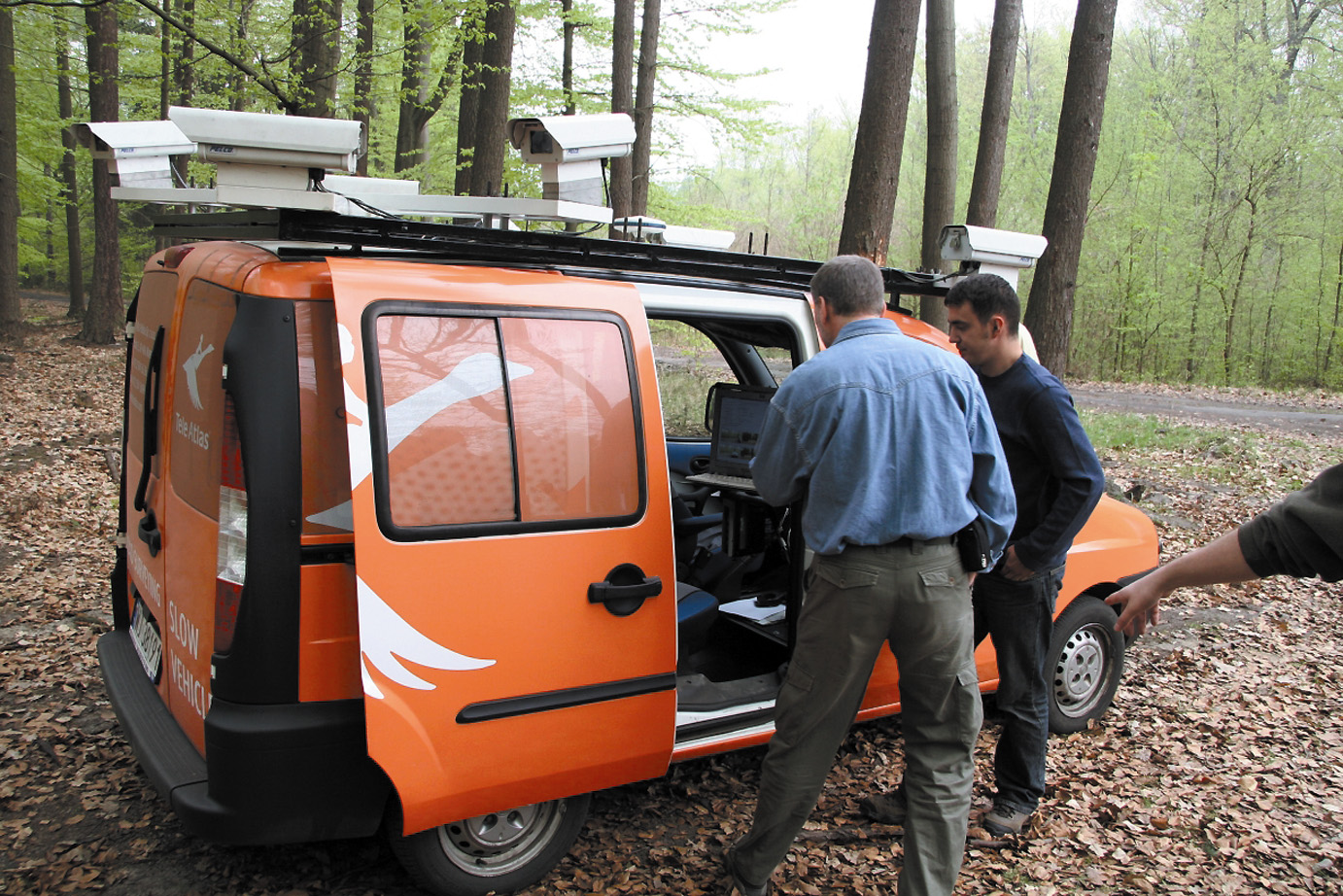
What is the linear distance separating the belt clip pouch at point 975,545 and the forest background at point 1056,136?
38.3 feet

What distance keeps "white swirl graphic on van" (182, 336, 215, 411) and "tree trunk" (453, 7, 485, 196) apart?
7.22 meters

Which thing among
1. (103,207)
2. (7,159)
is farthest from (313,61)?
(103,207)

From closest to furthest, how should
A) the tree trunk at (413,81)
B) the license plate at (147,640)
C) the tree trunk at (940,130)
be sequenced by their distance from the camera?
the license plate at (147,640) → the tree trunk at (940,130) → the tree trunk at (413,81)

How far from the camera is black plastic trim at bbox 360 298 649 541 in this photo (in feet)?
8.10

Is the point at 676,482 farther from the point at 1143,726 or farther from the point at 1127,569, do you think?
the point at 1143,726

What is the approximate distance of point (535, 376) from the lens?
9.09 ft

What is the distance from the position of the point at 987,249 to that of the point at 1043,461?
1.23m

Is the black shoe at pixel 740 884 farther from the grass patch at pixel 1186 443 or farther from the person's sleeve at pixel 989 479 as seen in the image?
the grass patch at pixel 1186 443

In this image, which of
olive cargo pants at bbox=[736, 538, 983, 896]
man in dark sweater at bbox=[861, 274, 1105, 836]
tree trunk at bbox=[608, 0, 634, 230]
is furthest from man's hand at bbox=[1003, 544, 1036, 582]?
tree trunk at bbox=[608, 0, 634, 230]

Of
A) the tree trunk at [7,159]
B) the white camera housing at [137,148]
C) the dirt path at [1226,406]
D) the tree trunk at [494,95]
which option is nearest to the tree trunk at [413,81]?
the tree trunk at [494,95]

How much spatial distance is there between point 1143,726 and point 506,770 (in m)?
3.44

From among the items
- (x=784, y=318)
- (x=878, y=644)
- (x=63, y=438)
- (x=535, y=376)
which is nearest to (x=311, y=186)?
(x=535, y=376)

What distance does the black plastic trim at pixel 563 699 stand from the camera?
262 centimetres

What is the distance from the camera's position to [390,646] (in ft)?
8.02
